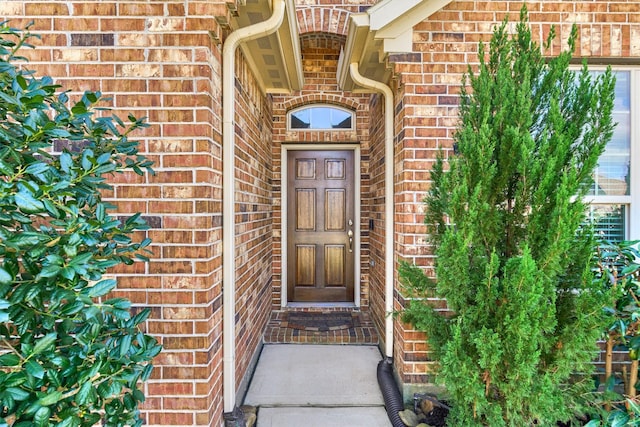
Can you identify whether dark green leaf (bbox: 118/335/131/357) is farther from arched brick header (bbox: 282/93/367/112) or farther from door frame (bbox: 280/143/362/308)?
arched brick header (bbox: 282/93/367/112)

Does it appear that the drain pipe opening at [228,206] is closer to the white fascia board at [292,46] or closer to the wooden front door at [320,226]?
the white fascia board at [292,46]

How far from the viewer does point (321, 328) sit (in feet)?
11.5

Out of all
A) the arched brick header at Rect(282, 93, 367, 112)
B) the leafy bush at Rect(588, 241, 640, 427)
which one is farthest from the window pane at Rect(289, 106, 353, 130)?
the leafy bush at Rect(588, 241, 640, 427)

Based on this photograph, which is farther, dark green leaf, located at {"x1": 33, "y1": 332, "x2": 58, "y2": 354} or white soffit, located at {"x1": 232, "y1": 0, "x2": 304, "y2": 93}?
white soffit, located at {"x1": 232, "y1": 0, "x2": 304, "y2": 93}

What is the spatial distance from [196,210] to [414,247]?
1401mm

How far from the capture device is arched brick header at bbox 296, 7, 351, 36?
3.74 meters

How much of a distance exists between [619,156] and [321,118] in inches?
109

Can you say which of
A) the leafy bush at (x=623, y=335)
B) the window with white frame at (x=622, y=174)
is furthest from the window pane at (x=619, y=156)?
the leafy bush at (x=623, y=335)

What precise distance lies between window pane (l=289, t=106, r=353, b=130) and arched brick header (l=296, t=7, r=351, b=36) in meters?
0.82

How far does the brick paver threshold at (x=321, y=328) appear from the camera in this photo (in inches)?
130

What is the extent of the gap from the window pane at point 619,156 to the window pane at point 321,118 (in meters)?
2.42

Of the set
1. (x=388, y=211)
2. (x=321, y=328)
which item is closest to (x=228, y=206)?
(x=388, y=211)

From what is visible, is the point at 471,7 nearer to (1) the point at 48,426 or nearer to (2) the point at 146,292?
(2) the point at 146,292

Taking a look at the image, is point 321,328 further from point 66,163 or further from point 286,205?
point 66,163
